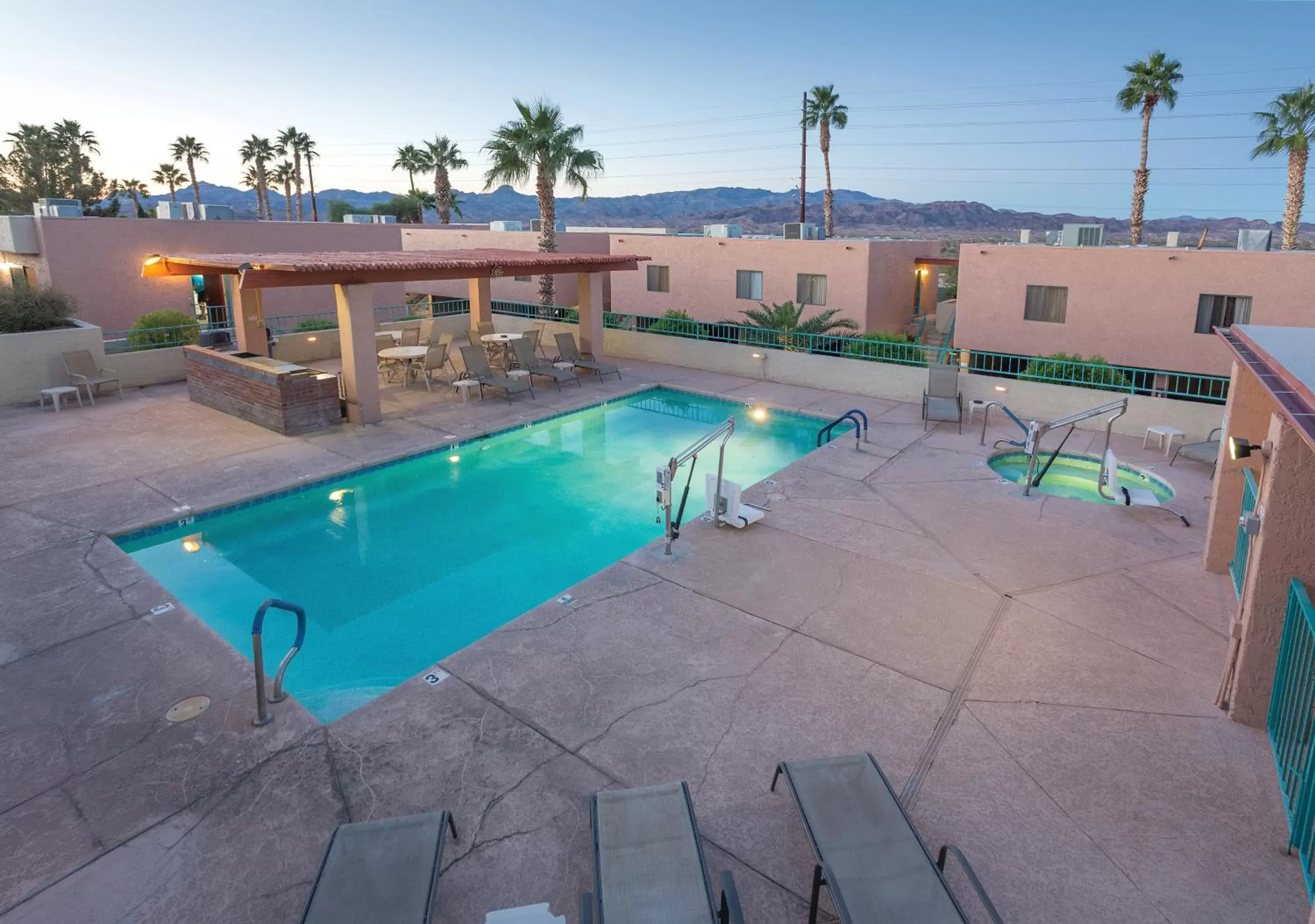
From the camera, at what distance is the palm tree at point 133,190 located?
149 ft

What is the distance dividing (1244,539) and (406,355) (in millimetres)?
15466

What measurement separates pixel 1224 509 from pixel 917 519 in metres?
3.14

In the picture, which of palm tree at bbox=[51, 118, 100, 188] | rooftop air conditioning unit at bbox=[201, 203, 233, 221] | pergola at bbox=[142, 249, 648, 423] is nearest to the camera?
pergola at bbox=[142, 249, 648, 423]

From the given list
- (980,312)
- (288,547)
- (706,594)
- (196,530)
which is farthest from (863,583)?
(980,312)

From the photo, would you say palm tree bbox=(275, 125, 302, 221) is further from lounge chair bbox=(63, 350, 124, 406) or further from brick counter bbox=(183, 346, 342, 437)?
brick counter bbox=(183, 346, 342, 437)

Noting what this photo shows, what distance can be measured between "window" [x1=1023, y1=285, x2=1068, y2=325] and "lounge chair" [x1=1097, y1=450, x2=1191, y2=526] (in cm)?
1080

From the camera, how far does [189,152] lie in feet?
208

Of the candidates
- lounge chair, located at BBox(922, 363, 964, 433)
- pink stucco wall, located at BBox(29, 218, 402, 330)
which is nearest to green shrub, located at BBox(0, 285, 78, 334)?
pink stucco wall, located at BBox(29, 218, 402, 330)

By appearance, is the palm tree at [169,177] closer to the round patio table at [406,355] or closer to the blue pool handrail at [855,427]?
the round patio table at [406,355]

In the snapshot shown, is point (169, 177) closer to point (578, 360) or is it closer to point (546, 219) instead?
point (546, 219)

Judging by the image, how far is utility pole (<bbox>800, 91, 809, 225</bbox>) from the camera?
131 ft

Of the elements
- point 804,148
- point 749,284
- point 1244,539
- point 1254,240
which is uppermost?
point 804,148

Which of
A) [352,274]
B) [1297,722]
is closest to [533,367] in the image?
[352,274]

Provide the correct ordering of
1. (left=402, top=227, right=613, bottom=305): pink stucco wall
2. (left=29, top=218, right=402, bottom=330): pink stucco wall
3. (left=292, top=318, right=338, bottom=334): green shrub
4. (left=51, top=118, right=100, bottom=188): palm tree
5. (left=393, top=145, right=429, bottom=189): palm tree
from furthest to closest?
(left=393, top=145, right=429, bottom=189): palm tree
(left=51, top=118, right=100, bottom=188): palm tree
(left=402, top=227, right=613, bottom=305): pink stucco wall
(left=29, top=218, right=402, bottom=330): pink stucco wall
(left=292, top=318, right=338, bottom=334): green shrub
